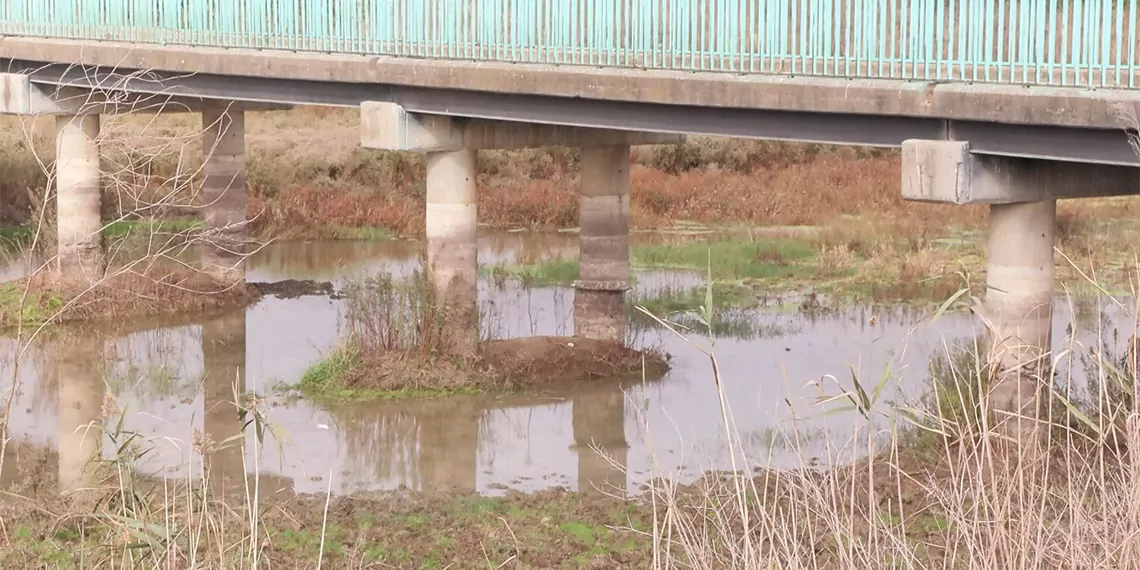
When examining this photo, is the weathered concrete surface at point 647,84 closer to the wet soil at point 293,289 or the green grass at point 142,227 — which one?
the wet soil at point 293,289

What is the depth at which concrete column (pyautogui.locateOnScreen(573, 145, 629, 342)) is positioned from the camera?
696 inches

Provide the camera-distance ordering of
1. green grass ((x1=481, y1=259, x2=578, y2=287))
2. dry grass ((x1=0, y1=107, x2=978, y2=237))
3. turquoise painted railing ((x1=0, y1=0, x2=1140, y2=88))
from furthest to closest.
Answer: dry grass ((x1=0, y1=107, x2=978, y2=237)), green grass ((x1=481, y1=259, x2=578, y2=287)), turquoise painted railing ((x1=0, y1=0, x2=1140, y2=88))

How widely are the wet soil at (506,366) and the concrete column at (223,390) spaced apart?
1206 millimetres

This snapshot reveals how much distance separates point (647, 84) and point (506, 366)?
385cm

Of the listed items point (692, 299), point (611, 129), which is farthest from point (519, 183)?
point (611, 129)

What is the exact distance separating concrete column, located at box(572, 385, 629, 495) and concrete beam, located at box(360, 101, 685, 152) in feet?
8.51

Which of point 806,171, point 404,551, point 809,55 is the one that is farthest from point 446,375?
point 806,171

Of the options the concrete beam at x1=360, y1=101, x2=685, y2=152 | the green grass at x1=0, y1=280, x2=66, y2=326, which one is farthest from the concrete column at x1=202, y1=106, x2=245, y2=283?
the concrete beam at x1=360, y1=101, x2=685, y2=152

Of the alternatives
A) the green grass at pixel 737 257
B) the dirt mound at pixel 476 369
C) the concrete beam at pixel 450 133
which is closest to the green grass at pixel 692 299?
the green grass at pixel 737 257

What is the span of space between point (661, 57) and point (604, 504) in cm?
401

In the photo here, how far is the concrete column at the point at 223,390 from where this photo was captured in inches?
513

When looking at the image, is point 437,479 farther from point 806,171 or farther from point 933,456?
point 806,171

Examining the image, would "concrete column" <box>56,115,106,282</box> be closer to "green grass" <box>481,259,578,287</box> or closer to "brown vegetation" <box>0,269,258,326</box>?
"brown vegetation" <box>0,269,258,326</box>

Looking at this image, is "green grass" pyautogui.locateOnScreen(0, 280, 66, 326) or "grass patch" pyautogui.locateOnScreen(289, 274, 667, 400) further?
"green grass" pyautogui.locateOnScreen(0, 280, 66, 326)
